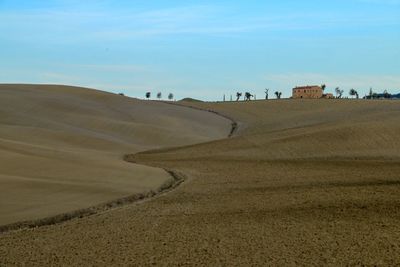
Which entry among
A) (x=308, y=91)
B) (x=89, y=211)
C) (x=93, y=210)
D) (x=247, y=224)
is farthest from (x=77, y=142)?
(x=308, y=91)

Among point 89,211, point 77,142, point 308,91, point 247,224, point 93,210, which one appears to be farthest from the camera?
point 308,91

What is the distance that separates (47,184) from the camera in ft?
73.6

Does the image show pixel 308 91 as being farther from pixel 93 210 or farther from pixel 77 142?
pixel 93 210

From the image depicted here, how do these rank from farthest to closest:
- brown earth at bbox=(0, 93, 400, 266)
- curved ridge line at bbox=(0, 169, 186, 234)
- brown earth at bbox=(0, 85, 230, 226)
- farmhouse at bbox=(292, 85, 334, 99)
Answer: farmhouse at bbox=(292, 85, 334, 99), brown earth at bbox=(0, 85, 230, 226), curved ridge line at bbox=(0, 169, 186, 234), brown earth at bbox=(0, 93, 400, 266)

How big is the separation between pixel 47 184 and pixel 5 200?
138 inches

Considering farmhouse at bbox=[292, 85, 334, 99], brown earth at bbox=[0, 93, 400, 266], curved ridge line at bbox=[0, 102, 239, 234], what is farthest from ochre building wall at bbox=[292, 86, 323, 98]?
curved ridge line at bbox=[0, 102, 239, 234]

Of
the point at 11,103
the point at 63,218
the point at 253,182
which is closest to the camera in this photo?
the point at 63,218

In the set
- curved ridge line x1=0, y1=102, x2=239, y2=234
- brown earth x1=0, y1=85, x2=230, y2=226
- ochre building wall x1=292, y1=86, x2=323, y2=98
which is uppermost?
ochre building wall x1=292, y1=86, x2=323, y2=98

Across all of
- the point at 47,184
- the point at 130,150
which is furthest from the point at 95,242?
the point at 130,150

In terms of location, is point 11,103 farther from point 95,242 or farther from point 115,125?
point 95,242

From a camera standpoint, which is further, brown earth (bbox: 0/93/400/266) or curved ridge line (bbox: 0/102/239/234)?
curved ridge line (bbox: 0/102/239/234)

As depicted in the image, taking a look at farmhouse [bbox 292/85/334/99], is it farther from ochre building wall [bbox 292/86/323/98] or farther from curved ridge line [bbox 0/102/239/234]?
curved ridge line [bbox 0/102/239/234]

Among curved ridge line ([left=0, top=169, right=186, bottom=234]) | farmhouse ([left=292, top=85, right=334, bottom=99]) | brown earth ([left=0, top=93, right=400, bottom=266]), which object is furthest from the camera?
farmhouse ([left=292, top=85, right=334, bottom=99])

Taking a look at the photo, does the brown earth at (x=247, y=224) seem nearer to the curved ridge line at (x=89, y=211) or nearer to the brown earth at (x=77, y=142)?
the curved ridge line at (x=89, y=211)
